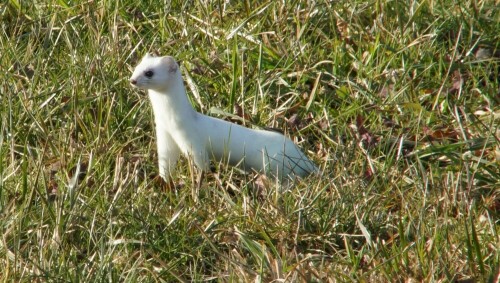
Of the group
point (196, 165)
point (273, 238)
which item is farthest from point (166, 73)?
point (273, 238)

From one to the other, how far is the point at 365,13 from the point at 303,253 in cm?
218

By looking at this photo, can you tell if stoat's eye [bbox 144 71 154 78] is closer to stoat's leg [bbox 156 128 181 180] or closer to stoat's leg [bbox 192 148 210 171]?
stoat's leg [bbox 156 128 181 180]

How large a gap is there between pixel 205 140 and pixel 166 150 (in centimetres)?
18

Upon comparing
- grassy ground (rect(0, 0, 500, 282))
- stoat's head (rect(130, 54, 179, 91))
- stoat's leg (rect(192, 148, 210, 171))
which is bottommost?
stoat's leg (rect(192, 148, 210, 171))

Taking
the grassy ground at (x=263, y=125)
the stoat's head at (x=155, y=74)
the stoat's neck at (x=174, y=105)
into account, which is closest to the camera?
the grassy ground at (x=263, y=125)

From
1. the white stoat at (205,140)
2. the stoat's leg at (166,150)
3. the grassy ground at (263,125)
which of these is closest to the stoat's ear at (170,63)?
the white stoat at (205,140)

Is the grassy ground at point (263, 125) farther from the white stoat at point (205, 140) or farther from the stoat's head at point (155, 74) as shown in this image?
the stoat's head at point (155, 74)

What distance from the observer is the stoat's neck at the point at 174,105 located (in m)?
4.92

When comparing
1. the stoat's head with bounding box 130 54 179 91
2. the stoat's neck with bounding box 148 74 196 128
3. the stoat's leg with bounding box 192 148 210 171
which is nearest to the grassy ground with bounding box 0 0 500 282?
the stoat's leg with bounding box 192 148 210 171

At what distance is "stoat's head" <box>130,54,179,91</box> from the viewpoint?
4.80 m

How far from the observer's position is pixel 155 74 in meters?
4.81

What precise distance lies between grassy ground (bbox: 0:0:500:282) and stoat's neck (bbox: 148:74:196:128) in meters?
0.24

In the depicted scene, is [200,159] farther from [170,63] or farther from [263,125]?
[263,125]

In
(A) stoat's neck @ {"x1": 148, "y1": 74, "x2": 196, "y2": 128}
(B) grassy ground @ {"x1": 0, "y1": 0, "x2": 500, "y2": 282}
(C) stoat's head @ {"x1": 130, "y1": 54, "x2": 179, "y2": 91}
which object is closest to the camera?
(B) grassy ground @ {"x1": 0, "y1": 0, "x2": 500, "y2": 282}
